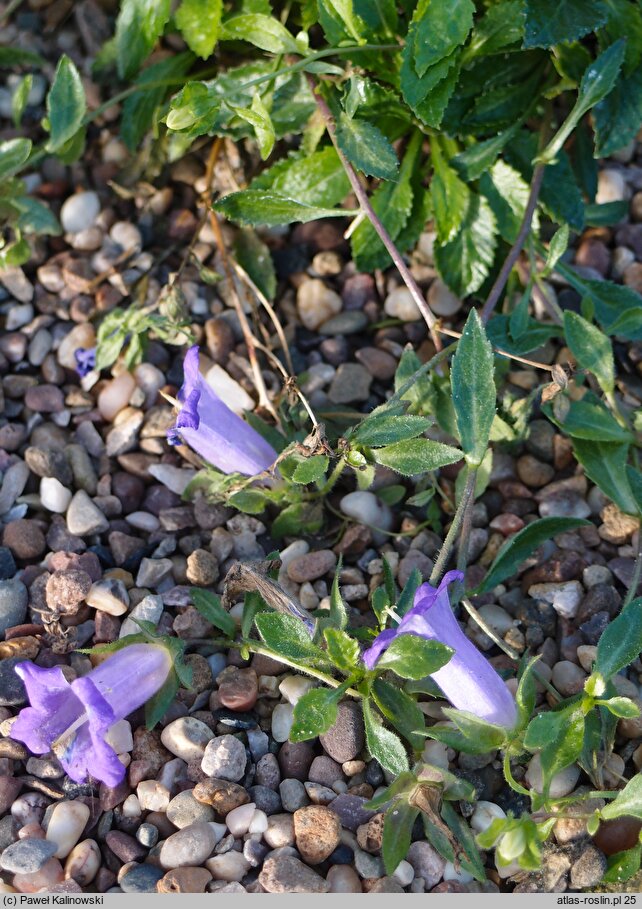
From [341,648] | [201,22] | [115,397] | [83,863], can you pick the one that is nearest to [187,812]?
[83,863]

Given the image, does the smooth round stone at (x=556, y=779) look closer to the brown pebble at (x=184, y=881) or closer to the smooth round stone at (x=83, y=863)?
the brown pebble at (x=184, y=881)

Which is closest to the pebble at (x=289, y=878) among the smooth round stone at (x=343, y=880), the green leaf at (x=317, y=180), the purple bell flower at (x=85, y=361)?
the smooth round stone at (x=343, y=880)

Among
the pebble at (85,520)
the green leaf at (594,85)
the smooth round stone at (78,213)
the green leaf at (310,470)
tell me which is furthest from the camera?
the smooth round stone at (78,213)

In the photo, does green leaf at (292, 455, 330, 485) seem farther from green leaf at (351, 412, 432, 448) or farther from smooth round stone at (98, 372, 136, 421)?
smooth round stone at (98, 372, 136, 421)

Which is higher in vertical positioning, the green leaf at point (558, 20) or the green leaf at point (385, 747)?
the green leaf at point (558, 20)

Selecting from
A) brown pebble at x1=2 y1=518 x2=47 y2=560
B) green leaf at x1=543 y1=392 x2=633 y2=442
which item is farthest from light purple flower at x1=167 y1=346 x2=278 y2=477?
green leaf at x1=543 y1=392 x2=633 y2=442

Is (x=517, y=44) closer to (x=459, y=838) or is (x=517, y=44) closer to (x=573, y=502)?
(x=573, y=502)

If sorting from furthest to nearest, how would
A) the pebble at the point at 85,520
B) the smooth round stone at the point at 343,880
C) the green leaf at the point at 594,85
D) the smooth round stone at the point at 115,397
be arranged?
the smooth round stone at the point at 115,397 < the pebble at the point at 85,520 < the green leaf at the point at 594,85 < the smooth round stone at the point at 343,880
